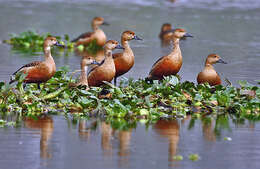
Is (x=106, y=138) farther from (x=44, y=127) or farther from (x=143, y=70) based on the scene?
(x=143, y=70)

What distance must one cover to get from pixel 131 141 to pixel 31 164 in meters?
1.65

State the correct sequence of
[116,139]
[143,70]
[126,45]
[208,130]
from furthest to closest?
[143,70] → [126,45] → [208,130] → [116,139]

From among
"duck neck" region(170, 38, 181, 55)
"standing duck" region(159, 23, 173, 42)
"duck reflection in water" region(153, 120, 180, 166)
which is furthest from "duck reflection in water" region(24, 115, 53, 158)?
"standing duck" region(159, 23, 173, 42)

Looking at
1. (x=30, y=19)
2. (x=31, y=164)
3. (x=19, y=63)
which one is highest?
(x=30, y=19)

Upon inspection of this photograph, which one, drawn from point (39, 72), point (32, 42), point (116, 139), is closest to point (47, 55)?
point (39, 72)

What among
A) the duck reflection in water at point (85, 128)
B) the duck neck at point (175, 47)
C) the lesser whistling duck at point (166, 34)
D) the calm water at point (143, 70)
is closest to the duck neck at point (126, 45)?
the duck neck at point (175, 47)

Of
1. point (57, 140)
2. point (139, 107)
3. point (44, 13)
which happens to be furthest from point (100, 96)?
point (44, 13)

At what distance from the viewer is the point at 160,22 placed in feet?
94.3

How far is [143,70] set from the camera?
1623cm

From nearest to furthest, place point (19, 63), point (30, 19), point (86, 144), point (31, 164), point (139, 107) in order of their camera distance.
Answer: point (31, 164)
point (86, 144)
point (139, 107)
point (19, 63)
point (30, 19)

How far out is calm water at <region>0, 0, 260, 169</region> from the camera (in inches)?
331

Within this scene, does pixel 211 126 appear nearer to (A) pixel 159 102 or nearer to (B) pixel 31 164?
(A) pixel 159 102

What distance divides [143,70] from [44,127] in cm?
645

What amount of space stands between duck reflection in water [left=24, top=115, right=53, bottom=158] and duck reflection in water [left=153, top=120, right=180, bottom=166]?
1.48 meters
